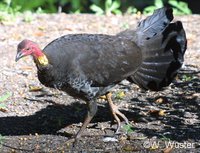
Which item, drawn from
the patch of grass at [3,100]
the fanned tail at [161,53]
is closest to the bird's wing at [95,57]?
the fanned tail at [161,53]

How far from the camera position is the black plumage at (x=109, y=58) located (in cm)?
607

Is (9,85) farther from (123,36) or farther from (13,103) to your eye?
(123,36)

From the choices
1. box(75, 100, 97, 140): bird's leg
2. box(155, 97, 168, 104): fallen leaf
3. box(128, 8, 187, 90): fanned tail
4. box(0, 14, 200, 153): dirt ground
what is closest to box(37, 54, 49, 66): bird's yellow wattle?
box(75, 100, 97, 140): bird's leg

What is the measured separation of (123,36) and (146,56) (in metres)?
0.34

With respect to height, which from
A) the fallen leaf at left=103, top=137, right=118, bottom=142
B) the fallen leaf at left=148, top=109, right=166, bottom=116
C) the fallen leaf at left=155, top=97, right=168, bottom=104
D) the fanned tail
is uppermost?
the fanned tail

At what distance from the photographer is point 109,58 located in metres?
6.39

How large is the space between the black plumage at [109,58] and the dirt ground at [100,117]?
10.7 inches

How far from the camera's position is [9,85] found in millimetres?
7723

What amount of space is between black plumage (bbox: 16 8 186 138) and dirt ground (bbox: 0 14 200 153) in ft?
0.89

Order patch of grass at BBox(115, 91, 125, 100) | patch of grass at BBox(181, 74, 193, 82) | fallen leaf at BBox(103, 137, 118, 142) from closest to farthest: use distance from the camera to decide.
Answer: fallen leaf at BBox(103, 137, 118, 142) < patch of grass at BBox(115, 91, 125, 100) < patch of grass at BBox(181, 74, 193, 82)

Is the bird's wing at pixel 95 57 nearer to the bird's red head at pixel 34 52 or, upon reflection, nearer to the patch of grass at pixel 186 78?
the bird's red head at pixel 34 52

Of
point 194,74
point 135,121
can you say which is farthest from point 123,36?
point 194,74

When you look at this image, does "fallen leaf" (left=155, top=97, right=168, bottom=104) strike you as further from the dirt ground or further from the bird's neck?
the bird's neck

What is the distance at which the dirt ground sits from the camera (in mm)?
6059
